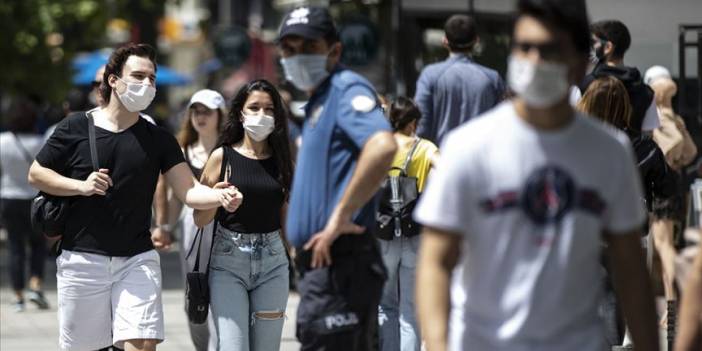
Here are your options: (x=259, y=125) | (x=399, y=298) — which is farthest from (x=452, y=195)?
(x=399, y=298)

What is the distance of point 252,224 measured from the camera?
7645 millimetres

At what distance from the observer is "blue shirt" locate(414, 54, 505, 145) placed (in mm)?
9773

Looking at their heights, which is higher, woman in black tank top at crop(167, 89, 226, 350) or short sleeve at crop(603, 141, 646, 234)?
short sleeve at crop(603, 141, 646, 234)

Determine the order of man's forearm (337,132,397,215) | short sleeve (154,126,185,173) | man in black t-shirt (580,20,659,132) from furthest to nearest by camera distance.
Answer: man in black t-shirt (580,20,659,132) → short sleeve (154,126,185,173) → man's forearm (337,132,397,215)

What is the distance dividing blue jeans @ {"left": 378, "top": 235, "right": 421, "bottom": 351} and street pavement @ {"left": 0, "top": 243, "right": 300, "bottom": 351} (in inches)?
52.3

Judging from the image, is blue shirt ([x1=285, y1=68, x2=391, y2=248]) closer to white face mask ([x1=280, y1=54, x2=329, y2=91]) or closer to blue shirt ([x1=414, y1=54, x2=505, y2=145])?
white face mask ([x1=280, y1=54, x2=329, y2=91])

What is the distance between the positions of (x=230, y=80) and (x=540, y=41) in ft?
110

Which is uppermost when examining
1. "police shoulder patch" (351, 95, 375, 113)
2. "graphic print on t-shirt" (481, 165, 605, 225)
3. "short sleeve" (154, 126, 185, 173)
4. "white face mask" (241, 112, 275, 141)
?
"police shoulder patch" (351, 95, 375, 113)

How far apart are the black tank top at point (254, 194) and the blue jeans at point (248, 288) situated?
0.18 ft

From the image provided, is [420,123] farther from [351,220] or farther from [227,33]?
[227,33]

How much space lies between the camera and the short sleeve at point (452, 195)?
4145mm

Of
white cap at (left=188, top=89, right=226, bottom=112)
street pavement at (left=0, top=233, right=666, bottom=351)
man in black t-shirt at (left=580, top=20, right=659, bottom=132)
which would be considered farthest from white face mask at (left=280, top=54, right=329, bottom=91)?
street pavement at (left=0, top=233, right=666, bottom=351)

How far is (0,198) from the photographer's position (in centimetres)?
1452

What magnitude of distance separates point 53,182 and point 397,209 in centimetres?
228
